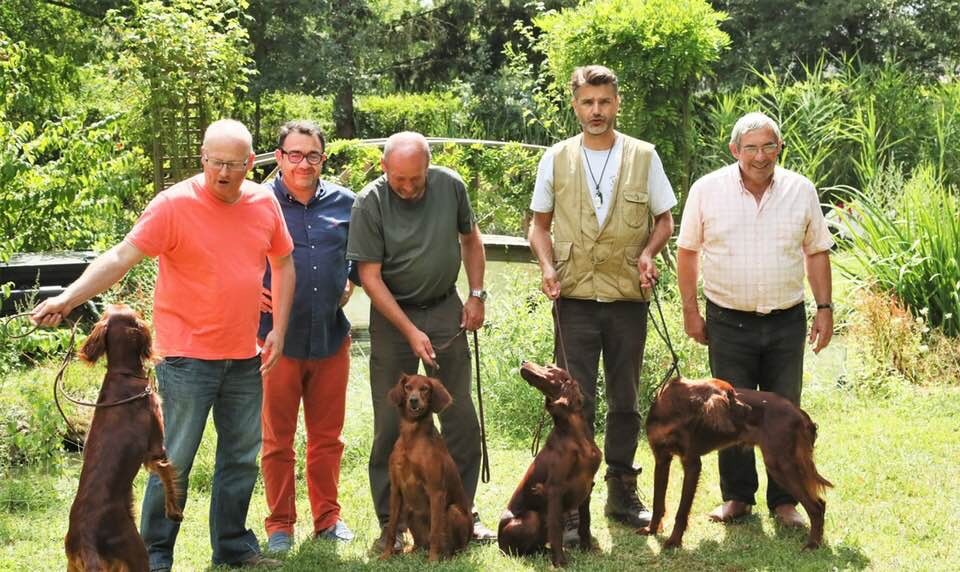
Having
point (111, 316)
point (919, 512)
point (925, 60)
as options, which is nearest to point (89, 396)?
point (111, 316)

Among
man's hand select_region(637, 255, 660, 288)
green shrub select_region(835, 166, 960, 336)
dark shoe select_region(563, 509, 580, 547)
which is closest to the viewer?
dark shoe select_region(563, 509, 580, 547)

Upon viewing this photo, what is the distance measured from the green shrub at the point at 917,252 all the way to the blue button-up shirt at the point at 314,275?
16.0ft

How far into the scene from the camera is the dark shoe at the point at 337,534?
17.7ft

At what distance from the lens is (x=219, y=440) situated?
4793 mm

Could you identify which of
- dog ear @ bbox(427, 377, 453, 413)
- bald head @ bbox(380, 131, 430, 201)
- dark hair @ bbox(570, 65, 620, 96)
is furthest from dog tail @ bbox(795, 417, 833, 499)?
bald head @ bbox(380, 131, 430, 201)

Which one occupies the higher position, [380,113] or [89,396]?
[380,113]

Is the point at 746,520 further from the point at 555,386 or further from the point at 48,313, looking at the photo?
the point at 48,313

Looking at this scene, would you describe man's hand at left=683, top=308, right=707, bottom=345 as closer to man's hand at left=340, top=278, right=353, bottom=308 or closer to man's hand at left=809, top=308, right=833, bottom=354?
man's hand at left=809, top=308, right=833, bottom=354

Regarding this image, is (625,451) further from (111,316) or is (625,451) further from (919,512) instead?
(111,316)

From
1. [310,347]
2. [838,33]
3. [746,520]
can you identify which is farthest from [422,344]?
[838,33]

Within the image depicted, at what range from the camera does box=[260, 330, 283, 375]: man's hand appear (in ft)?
15.5

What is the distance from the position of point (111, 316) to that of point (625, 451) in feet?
8.79

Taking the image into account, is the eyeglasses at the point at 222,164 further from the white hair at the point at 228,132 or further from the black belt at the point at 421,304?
the black belt at the point at 421,304

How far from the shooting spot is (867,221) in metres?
8.65
